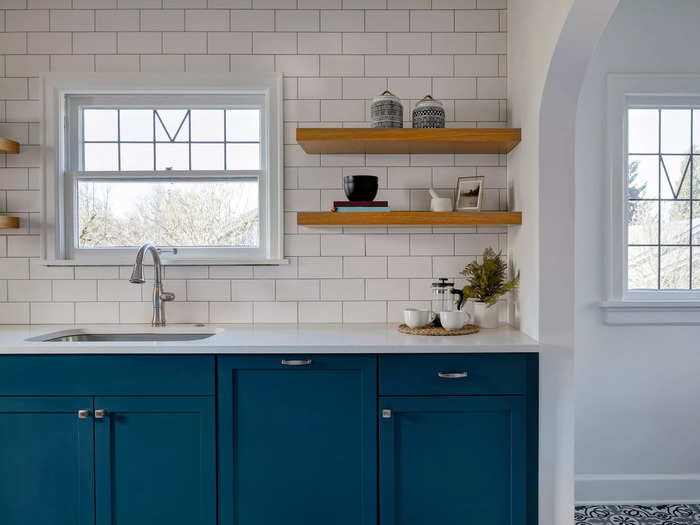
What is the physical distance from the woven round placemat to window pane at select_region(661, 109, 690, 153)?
154cm

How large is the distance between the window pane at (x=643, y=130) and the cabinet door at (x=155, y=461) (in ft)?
8.35

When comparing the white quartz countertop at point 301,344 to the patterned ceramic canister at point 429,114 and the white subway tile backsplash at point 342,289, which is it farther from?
the patterned ceramic canister at point 429,114

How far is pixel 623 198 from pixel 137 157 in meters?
2.59

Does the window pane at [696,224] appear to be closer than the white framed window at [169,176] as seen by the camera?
No

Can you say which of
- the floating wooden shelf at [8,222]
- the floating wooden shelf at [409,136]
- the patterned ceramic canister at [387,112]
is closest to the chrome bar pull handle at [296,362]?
the floating wooden shelf at [409,136]

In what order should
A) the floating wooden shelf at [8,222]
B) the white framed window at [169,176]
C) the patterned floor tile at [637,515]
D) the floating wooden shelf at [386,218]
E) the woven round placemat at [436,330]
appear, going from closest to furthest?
the woven round placemat at [436,330] < the floating wooden shelf at [386,218] < the floating wooden shelf at [8,222] < the patterned floor tile at [637,515] < the white framed window at [169,176]

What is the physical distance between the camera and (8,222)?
2523 mm

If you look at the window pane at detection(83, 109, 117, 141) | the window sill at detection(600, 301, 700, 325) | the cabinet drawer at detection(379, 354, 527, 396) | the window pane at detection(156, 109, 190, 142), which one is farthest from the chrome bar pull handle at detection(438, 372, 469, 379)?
the window pane at detection(83, 109, 117, 141)

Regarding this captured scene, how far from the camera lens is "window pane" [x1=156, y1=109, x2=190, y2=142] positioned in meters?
2.73

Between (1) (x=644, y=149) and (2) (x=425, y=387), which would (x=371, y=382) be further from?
(1) (x=644, y=149)

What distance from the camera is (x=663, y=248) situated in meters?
2.84

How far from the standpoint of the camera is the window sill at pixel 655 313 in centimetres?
273

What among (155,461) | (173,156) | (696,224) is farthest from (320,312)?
(696,224)

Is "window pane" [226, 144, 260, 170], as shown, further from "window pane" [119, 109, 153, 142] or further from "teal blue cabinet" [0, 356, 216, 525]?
"teal blue cabinet" [0, 356, 216, 525]
